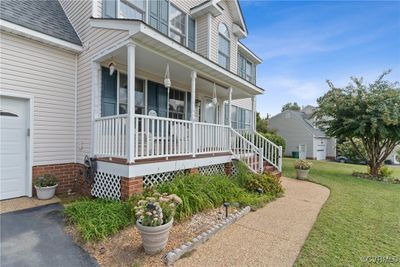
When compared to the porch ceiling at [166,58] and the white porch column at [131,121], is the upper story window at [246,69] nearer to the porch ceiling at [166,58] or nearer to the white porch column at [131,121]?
the porch ceiling at [166,58]

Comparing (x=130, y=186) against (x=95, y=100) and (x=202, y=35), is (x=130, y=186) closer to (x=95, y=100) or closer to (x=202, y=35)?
(x=95, y=100)

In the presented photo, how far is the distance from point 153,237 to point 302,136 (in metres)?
28.0

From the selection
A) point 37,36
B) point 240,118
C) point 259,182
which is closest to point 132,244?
point 259,182

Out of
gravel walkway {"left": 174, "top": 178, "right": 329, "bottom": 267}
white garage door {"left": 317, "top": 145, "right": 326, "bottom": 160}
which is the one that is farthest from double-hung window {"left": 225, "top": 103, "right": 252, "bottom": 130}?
white garage door {"left": 317, "top": 145, "right": 326, "bottom": 160}

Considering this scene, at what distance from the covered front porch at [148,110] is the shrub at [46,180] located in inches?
56.1

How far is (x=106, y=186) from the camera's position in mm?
5598

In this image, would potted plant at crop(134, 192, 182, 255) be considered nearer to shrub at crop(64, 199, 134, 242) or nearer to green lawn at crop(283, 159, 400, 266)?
shrub at crop(64, 199, 134, 242)

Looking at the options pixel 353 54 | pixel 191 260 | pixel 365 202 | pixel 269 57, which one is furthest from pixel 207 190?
pixel 269 57

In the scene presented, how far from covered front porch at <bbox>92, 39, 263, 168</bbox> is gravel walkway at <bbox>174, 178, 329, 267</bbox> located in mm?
2464

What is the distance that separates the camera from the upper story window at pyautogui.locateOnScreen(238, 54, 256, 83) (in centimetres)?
1401

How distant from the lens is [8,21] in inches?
206

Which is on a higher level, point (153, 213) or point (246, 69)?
point (246, 69)

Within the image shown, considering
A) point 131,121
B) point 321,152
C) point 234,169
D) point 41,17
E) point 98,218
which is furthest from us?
point 321,152

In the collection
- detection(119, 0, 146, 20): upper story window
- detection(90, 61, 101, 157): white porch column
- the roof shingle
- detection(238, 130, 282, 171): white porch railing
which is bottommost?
detection(238, 130, 282, 171): white porch railing
